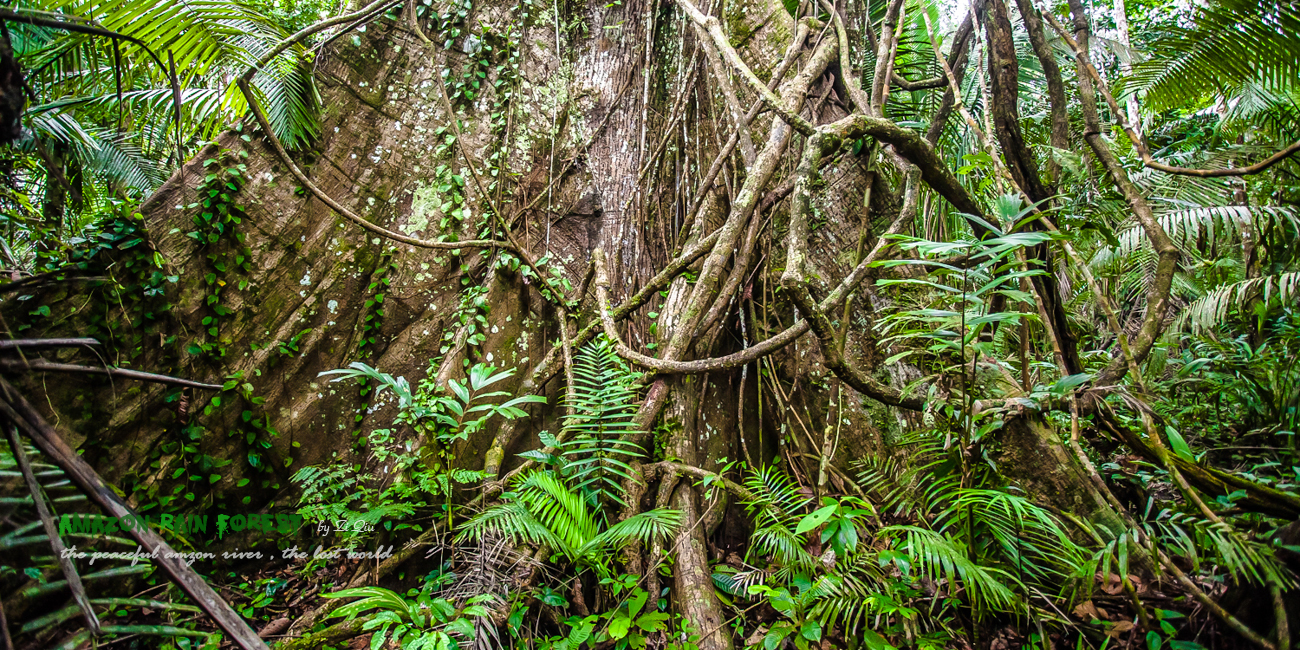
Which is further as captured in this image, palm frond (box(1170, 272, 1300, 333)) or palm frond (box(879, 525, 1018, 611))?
palm frond (box(1170, 272, 1300, 333))

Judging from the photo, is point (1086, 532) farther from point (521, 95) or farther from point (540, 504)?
point (521, 95)

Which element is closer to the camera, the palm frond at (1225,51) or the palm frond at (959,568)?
the palm frond at (959,568)

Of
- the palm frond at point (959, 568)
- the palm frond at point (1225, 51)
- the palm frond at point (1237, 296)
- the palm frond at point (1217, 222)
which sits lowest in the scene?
the palm frond at point (959, 568)

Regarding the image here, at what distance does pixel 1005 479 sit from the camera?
1.47 m

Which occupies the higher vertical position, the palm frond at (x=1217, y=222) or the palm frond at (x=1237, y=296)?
the palm frond at (x=1217, y=222)

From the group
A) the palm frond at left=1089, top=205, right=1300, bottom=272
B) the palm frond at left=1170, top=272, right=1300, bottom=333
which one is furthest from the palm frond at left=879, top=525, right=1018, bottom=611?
the palm frond at left=1170, top=272, right=1300, bottom=333

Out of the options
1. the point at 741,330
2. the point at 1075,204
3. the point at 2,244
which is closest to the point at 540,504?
the point at 741,330

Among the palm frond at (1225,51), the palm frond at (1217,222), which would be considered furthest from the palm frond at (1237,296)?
the palm frond at (1225,51)

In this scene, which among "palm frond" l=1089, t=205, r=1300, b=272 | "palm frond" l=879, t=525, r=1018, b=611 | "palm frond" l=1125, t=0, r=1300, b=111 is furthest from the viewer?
"palm frond" l=1089, t=205, r=1300, b=272

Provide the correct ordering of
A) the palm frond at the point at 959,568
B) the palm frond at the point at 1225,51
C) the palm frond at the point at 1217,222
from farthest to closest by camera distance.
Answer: the palm frond at the point at 1217,222 < the palm frond at the point at 1225,51 < the palm frond at the point at 959,568

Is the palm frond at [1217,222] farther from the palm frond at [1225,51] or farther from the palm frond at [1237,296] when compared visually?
the palm frond at [1225,51]

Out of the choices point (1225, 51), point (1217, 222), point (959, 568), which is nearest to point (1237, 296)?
point (1217, 222)

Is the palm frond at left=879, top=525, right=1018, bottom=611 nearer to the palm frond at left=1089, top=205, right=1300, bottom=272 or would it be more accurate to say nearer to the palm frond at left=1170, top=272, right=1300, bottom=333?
the palm frond at left=1089, top=205, right=1300, bottom=272

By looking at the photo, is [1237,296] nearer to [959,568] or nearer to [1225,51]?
[1225,51]
